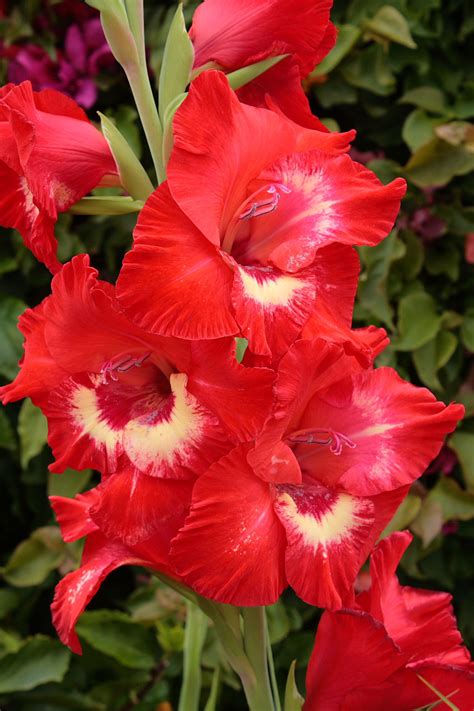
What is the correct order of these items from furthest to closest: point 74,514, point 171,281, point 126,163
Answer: point 74,514, point 126,163, point 171,281

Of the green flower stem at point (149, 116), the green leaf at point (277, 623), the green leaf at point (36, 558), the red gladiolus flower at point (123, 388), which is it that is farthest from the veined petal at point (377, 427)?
the green leaf at point (36, 558)

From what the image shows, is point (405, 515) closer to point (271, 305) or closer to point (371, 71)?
point (371, 71)

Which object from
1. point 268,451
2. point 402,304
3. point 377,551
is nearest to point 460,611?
point 402,304

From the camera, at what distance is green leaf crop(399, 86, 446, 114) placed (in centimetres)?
146

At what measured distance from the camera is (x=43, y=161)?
667 millimetres

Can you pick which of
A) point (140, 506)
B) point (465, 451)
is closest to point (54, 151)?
point (140, 506)

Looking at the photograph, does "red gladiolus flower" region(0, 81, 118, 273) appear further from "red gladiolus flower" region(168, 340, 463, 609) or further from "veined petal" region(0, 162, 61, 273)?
"red gladiolus flower" region(168, 340, 463, 609)

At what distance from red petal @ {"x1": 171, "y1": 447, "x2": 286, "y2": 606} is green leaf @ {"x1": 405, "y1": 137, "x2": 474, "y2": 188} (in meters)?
0.91

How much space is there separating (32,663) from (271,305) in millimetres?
872

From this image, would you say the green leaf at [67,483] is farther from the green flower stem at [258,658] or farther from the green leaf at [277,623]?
the green flower stem at [258,658]

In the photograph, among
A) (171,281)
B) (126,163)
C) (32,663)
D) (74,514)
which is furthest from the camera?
(32,663)

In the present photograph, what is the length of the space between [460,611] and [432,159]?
29.0 inches

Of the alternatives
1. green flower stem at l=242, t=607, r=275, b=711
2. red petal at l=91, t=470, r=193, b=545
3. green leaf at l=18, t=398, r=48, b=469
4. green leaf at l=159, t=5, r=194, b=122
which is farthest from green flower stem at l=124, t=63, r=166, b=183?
green leaf at l=18, t=398, r=48, b=469

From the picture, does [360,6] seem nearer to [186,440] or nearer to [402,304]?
[402,304]
